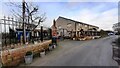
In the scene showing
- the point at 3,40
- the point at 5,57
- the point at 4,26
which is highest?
the point at 4,26

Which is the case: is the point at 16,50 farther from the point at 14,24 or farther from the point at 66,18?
the point at 66,18

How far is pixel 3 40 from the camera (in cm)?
777

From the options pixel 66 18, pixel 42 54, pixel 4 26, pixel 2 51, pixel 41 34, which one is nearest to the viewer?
pixel 2 51

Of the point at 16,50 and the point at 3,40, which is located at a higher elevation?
the point at 3,40

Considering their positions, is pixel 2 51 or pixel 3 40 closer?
pixel 2 51

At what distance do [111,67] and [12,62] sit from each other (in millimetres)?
5020

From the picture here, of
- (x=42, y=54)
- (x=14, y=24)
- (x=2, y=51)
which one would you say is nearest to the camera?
(x=2, y=51)

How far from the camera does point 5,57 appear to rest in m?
6.75

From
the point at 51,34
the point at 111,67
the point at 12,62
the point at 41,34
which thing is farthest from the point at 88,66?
the point at 51,34

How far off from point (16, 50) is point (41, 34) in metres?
5.61

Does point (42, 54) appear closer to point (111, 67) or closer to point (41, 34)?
point (41, 34)

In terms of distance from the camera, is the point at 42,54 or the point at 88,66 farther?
the point at 42,54

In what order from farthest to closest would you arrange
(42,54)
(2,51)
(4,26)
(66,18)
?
(66,18)
(42,54)
(4,26)
(2,51)

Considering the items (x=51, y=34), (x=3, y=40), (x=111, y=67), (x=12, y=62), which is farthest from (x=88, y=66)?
(x=51, y=34)
